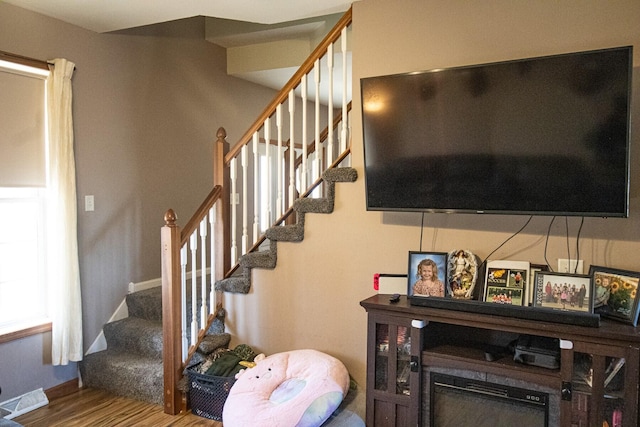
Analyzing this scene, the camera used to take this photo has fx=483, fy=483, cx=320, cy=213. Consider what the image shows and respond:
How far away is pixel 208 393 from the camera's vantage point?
2.93 meters

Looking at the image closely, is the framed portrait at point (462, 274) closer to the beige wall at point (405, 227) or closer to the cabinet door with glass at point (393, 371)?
the beige wall at point (405, 227)

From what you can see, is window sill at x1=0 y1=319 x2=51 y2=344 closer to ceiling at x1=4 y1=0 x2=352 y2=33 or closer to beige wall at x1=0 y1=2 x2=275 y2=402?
beige wall at x1=0 y1=2 x2=275 y2=402

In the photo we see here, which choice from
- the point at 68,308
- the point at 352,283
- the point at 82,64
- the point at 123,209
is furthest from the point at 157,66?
the point at 352,283

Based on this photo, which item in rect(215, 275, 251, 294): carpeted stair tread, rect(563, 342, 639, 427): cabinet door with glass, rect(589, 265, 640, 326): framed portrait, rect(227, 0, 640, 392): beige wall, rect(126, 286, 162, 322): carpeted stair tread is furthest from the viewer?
rect(126, 286, 162, 322): carpeted stair tread

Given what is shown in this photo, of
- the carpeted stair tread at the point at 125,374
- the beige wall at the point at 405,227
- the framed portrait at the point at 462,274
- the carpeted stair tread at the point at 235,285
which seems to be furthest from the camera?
the carpeted stair tread at the point at 235,285

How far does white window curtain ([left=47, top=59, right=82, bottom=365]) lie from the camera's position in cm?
316

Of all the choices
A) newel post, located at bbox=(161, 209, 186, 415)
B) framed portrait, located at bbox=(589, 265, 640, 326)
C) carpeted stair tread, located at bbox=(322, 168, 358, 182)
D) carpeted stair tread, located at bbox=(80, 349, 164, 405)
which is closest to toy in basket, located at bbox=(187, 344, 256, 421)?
newel post, located at bbox=(161, 209, 186, 415)

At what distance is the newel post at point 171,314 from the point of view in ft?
9.75

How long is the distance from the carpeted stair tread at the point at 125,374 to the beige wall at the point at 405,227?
617 mm

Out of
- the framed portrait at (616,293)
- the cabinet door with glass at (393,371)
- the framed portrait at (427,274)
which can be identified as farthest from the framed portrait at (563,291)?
the cabinet door with glass at (393,371)

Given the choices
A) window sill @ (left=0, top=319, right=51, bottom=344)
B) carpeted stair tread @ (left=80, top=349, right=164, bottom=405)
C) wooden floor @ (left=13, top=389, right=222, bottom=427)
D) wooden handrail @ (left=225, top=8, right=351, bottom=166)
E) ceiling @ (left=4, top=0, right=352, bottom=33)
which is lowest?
wooden floor @ (left=13, top=389, right=222, bottom=427)

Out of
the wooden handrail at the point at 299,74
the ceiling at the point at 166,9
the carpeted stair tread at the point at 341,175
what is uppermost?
the ceiling at the point at 166,9

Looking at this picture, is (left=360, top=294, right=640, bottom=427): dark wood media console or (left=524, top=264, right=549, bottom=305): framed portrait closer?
(left=360, top=294, right=640, bottom=427): dark wood media console

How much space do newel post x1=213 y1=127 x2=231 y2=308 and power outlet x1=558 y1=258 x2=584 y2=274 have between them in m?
2.12
